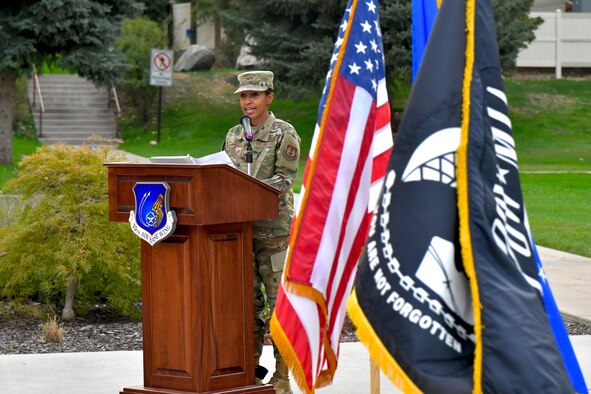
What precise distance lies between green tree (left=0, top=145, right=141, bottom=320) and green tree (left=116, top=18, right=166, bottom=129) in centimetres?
2536

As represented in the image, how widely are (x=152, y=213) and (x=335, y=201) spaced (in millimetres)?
1033

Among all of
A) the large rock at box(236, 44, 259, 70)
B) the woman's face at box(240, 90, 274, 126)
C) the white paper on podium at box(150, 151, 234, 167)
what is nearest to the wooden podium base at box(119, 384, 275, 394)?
the white paper on podium at box(150, 151, 234, 167)

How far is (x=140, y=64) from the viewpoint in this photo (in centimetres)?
3456

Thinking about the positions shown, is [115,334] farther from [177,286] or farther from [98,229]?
[177,286]

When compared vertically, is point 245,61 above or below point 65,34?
below

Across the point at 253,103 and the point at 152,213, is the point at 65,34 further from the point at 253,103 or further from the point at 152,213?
the point at 152,213

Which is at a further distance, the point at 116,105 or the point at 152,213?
the point at 116,105

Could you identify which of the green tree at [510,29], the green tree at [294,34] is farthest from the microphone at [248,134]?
the green tree at [510,29]

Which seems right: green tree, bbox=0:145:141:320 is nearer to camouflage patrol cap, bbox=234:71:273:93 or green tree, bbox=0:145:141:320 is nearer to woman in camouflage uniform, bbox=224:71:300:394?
woman in camouflage uniform, bbox=224:71:300:394

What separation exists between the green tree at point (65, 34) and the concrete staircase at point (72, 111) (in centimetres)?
618

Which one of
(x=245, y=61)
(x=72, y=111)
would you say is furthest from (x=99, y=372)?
(x=245, y=61)

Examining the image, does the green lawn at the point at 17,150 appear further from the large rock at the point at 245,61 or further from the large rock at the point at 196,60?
the large rock at the point at 245,61

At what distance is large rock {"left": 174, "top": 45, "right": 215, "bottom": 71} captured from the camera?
39875 mm

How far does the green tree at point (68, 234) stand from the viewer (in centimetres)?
852
